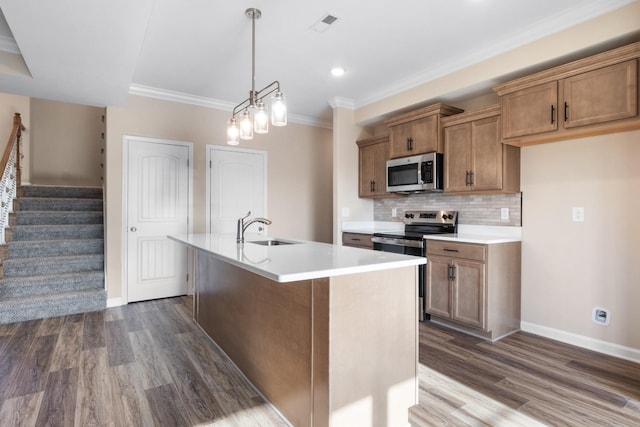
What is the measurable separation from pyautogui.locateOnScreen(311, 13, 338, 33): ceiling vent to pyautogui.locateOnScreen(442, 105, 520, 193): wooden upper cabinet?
1.57m

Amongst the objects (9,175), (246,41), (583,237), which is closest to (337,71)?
(246,41)

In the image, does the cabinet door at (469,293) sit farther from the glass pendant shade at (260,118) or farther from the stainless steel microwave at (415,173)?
the glass pendant shade at (260,118)

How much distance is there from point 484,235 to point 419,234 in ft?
2.12

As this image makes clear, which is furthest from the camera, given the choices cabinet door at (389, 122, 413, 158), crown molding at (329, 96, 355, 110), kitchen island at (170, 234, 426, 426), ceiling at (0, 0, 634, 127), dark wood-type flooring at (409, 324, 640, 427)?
crown molding at (329, 96, 355, 110)

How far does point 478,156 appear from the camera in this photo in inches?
131

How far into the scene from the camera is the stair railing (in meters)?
3.98

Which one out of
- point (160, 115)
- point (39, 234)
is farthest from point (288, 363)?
point (39, 234)

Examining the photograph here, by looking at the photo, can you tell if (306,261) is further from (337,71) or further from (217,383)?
(337,71)

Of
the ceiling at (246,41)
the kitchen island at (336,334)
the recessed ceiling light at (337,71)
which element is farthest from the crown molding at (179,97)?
the kitchen island at (336,334)

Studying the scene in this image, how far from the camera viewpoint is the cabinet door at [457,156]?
135 inches

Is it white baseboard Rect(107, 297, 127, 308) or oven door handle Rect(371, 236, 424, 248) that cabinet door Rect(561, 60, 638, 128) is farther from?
white baseboard Rect(107, 297, 127, 308)

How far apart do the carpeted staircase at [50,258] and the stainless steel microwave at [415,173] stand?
3551 mm

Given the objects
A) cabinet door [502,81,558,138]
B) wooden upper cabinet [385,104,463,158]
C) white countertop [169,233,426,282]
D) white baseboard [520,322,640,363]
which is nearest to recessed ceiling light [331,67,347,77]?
wooden upper cabinet [385,104,463,158]

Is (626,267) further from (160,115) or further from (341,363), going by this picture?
(160,115)
